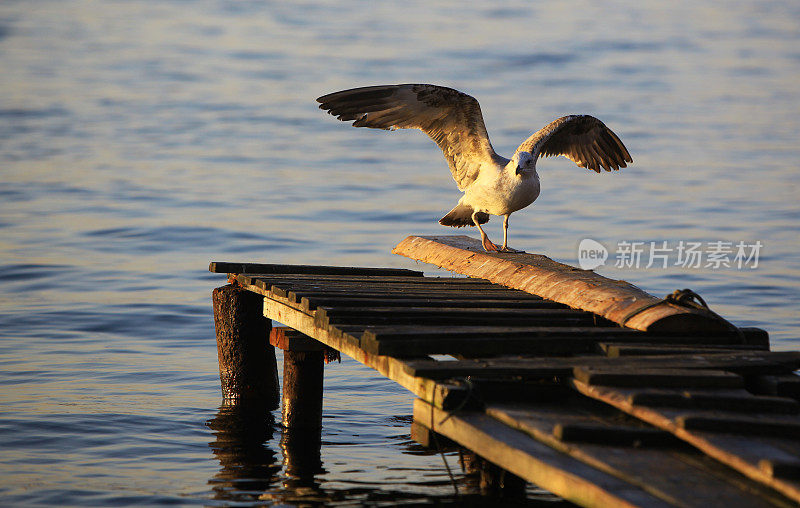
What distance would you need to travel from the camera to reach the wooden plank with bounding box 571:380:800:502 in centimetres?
425

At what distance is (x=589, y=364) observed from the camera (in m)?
5.67

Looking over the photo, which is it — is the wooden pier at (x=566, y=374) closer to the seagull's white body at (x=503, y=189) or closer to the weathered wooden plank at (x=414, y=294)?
the weathered wooden plank at (x=414, y=294)

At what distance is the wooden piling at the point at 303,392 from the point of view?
28.9ft

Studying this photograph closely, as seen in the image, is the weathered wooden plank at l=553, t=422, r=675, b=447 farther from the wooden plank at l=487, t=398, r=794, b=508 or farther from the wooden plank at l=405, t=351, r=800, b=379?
the wooden plank at l=405, t=351, r=800, b=379

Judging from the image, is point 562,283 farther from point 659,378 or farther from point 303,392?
point 303,392

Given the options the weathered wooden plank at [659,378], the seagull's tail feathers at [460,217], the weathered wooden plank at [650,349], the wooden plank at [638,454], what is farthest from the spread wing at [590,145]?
the wooden plank at [638,454]

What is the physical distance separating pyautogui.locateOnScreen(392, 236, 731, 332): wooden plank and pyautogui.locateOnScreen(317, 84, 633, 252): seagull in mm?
330

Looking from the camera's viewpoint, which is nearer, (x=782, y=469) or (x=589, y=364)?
(x=782, y=469)

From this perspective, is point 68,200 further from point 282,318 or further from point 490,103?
point 282,318

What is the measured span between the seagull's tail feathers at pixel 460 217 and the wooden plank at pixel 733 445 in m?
4.97

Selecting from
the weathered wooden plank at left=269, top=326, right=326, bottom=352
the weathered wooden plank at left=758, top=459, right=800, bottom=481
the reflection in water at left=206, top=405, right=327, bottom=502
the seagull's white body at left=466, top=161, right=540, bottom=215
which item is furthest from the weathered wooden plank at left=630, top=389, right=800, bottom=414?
the seagull's white body at left=466, top=161, right=540, bottom=215

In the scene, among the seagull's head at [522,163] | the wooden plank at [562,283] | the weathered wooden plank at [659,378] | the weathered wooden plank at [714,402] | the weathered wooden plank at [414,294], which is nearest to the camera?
the weathered wooden plank at [714,402]

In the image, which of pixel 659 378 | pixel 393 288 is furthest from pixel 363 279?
pixel 659 378

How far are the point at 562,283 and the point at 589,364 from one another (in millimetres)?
1885
